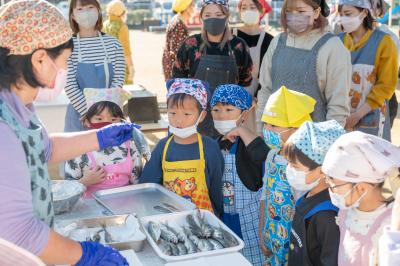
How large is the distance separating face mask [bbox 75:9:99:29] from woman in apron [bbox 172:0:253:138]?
0.73m

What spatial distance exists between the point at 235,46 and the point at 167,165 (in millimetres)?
1446

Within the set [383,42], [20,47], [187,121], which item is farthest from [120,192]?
[383,42]

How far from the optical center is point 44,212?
1.93m

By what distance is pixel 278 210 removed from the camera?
2744mm

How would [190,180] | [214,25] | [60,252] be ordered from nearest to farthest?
[60,252], [190,180], [214,25]

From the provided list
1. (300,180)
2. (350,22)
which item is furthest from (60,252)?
(350,22)

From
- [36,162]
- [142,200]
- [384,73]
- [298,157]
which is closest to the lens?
[36,162]

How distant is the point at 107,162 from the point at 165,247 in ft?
3.29

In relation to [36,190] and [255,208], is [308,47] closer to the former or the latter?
[255,208]

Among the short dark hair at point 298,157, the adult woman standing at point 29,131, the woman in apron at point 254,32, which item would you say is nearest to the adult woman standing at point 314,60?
the short dark hair at point 298,157

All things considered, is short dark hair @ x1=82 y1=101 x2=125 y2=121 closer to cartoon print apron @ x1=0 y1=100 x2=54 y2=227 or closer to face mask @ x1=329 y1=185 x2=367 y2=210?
cartoon print apron @ x1=0 y1=100 x2=54 y2=227

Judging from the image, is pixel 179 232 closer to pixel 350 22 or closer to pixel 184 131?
pixel 184 131

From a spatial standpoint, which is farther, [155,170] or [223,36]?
[223,36]

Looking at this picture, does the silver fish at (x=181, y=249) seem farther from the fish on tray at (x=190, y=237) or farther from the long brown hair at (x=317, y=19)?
the long brown hair at (x=317, y=19)
